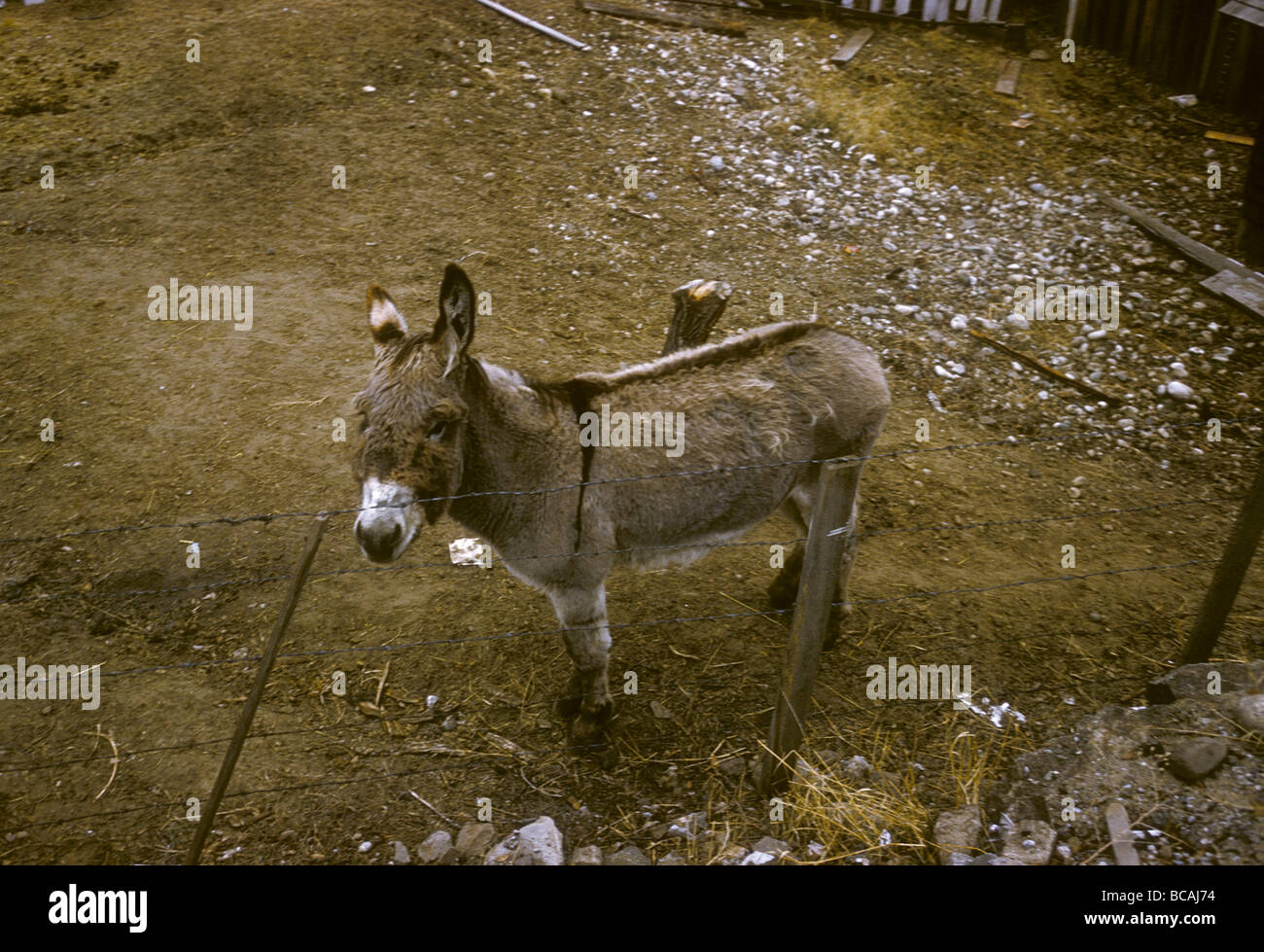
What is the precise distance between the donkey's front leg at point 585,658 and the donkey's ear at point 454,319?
1.25 metres

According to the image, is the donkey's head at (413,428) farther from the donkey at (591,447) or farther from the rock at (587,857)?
the rock at (587,857)

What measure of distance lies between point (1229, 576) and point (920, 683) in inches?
62.2

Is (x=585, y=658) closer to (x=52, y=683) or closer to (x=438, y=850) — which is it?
(x=438, y=850)

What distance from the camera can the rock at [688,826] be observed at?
3741mm

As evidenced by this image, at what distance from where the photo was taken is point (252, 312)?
7.16m

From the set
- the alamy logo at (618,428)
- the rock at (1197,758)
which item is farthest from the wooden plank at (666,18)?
the rock at (1197,758)

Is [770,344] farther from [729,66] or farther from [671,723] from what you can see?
[729,66]

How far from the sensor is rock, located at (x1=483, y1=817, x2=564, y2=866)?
3.54m

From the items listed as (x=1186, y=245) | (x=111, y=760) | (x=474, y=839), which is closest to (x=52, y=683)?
(x=111, y=760)

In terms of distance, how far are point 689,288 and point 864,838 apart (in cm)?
308

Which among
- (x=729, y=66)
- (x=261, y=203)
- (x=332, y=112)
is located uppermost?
(x=729, y=66)

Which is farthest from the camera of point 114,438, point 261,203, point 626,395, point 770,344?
point 261,203

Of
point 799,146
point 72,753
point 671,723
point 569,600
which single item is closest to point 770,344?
point 569,600
